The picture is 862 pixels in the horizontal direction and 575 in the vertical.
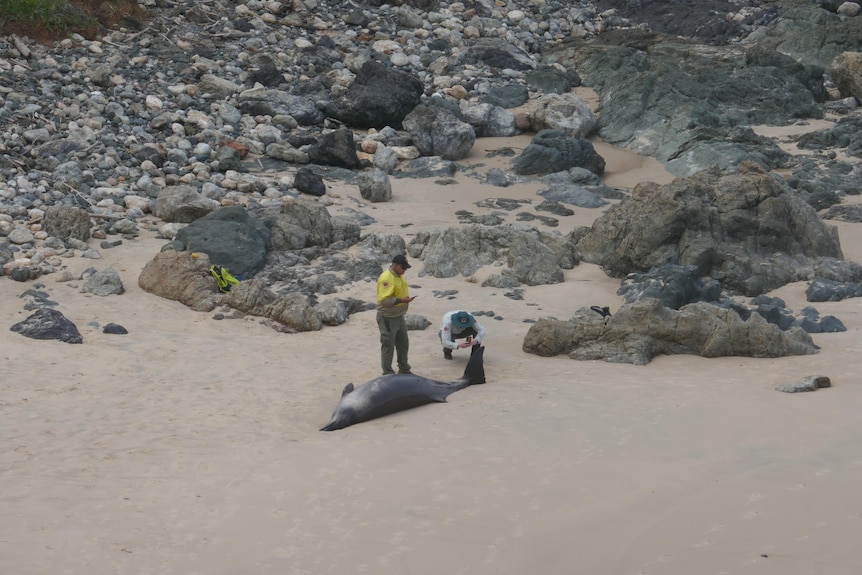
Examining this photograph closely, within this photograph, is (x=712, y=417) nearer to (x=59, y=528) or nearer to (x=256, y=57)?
(x=59, y=528)

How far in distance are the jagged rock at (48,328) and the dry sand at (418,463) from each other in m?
0.15

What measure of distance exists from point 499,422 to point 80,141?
44.4 ft

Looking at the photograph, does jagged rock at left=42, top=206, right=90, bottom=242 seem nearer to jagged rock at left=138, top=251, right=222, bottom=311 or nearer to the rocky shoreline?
the rocky shoreline

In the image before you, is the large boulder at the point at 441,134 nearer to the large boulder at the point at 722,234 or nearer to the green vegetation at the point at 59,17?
the large boulder at the point at 722,234

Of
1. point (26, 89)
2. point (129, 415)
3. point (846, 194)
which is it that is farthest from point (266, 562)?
point (26, 89)

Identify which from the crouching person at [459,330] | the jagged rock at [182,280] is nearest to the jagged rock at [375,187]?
the jagged rock at [182,280]

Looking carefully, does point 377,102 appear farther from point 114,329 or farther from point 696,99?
point 114,329

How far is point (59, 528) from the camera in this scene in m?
6.23

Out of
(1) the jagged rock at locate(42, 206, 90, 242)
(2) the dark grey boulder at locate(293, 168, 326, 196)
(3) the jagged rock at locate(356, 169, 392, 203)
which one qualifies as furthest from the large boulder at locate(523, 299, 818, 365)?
(2) the dark grey boulder at locate(293, 168, 326, 196)

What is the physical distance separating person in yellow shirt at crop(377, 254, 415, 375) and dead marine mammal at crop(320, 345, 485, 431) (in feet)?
2.10

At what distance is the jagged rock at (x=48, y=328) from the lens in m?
11.4

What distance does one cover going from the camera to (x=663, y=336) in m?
10.7

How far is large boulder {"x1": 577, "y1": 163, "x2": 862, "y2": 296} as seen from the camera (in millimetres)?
14039

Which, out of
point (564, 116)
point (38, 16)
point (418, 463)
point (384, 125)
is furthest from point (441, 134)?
point (418, 463)
